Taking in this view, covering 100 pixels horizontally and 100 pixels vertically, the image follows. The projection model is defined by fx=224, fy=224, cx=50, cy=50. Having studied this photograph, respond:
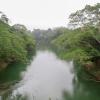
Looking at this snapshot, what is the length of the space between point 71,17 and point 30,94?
7091mm

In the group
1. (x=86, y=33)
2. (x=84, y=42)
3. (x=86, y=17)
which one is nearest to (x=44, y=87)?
(x=84, y=42)

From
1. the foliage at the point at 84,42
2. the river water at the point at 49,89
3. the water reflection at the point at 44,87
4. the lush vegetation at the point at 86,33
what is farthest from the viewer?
the lush vegetation at the point at 86,33

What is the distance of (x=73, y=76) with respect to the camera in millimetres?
20266

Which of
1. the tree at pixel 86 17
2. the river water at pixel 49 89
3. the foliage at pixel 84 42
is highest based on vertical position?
the tree at pixel 86 17

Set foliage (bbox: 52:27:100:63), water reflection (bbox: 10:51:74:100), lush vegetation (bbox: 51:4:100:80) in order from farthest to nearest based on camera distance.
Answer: lush vegetation (bbox: 51:4:100:80) → foliage (bbox: 52:27:100:63) → water reflection (bbox: 10:51:74:100)

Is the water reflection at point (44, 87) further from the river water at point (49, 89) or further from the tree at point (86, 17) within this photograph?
the tree at point (86, 17)

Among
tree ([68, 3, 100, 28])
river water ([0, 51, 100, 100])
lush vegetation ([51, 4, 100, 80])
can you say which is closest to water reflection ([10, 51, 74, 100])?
river water ([0, 51, 100, 100])

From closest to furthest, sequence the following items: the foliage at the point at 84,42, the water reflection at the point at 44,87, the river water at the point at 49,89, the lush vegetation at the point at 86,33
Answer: the river water at the point at 49,89 < the water reflection at the point at 44,87 < the foliage at the point at 84,42 < the lush vegetation at the point at 86,33

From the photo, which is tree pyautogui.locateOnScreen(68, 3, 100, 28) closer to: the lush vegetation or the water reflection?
the lush vegetation

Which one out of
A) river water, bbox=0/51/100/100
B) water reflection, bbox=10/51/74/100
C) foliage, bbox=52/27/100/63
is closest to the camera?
river water, bbox=0/51/100/100

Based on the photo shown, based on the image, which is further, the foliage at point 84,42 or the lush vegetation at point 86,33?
the lush vegetation at point 86,33

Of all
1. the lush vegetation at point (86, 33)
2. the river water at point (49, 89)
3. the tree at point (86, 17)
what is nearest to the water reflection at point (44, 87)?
the river water at point (49, 89)

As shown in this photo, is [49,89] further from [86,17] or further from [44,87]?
[86,17]

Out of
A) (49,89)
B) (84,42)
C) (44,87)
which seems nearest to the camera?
(49,89)
